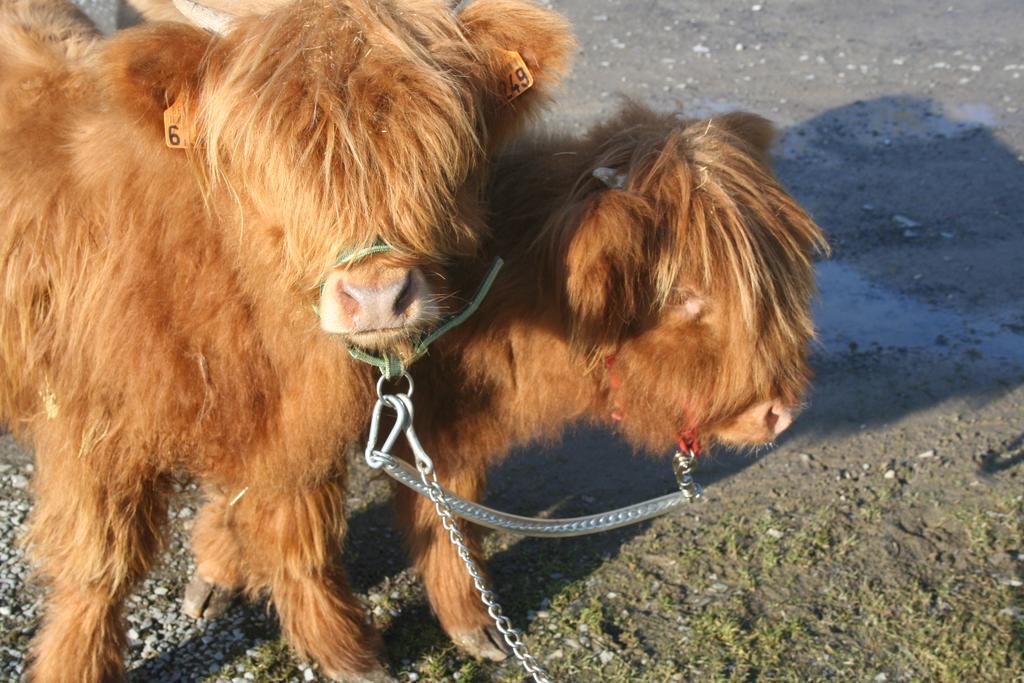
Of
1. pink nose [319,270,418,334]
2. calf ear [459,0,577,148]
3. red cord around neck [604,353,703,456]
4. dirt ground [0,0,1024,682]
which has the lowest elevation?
dirt ground [0,0,1024,682]

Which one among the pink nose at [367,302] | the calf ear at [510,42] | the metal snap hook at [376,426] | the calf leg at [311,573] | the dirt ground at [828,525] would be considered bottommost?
the dirt ground at [828,525]

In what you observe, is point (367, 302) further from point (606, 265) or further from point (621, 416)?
point (621, 416)

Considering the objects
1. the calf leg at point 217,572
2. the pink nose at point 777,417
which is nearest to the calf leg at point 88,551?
the calf leg at point 217,572

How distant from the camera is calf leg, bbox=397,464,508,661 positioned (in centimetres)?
352

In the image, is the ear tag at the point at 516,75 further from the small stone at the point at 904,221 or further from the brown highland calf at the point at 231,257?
the small stone at the point at 904,221

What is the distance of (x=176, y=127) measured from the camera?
8.04ft

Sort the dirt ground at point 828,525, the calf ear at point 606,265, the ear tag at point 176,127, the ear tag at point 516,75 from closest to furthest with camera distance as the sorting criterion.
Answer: the ear tag at point 176,127 → the ear tag at point 516,75 → the calf ear at point 606,265 → the dirt ground at point 828,525

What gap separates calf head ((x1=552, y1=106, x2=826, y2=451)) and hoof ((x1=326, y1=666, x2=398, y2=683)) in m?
1.05

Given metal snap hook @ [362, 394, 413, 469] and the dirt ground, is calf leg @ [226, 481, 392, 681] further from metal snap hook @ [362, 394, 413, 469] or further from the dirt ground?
metal snap hook @ [362, 394, 413, 469]

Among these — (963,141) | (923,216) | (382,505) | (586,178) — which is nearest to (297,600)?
(382,505)

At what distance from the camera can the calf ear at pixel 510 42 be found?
2.66 metres

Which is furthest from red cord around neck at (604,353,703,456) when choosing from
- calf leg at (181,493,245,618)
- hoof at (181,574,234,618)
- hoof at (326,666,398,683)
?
hoof at (181,574,234,618)

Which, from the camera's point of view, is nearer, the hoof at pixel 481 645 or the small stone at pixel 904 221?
the hoof at pixel 481 645

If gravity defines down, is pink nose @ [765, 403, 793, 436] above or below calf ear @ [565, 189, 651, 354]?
below
